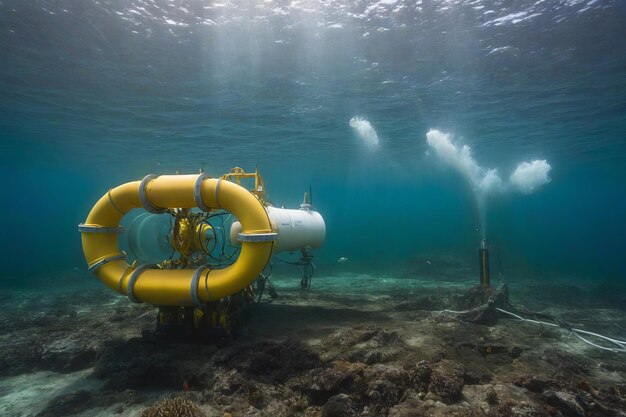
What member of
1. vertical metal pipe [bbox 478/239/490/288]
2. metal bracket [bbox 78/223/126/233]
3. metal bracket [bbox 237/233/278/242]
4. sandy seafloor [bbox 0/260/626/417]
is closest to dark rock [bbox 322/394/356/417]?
sandy seafloor [bbox 0/260/626/417]

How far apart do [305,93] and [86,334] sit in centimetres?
1494

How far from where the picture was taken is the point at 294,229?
977cm

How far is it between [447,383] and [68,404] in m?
6.00

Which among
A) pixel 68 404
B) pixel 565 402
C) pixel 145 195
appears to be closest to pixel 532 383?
pixel 565 402

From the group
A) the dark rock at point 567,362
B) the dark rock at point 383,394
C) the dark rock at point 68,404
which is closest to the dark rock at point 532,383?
the dark rock at point 567,362

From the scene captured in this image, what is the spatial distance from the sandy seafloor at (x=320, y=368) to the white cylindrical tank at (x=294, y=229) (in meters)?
2.12

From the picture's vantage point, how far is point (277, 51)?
14164mm

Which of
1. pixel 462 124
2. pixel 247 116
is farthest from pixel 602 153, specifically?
pixel 247 116

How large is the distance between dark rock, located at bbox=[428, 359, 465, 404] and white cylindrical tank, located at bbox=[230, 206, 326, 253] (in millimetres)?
4821

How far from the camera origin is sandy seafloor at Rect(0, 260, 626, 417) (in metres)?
4.78

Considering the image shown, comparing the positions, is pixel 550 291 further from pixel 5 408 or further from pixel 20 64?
pixel 20 64

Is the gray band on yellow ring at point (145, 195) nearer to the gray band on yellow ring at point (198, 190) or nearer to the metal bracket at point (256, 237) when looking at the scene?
the gray band on yellow ring at point (198, 190)

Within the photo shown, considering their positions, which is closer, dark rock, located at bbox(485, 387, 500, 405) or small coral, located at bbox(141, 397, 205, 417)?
small coral, located at bbox(141, 397, 205, 417)

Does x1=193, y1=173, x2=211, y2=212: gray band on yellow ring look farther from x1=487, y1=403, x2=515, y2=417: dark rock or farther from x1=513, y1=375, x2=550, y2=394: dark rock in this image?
x1=513, y1=375, x2=550, y2=394: dark rock
